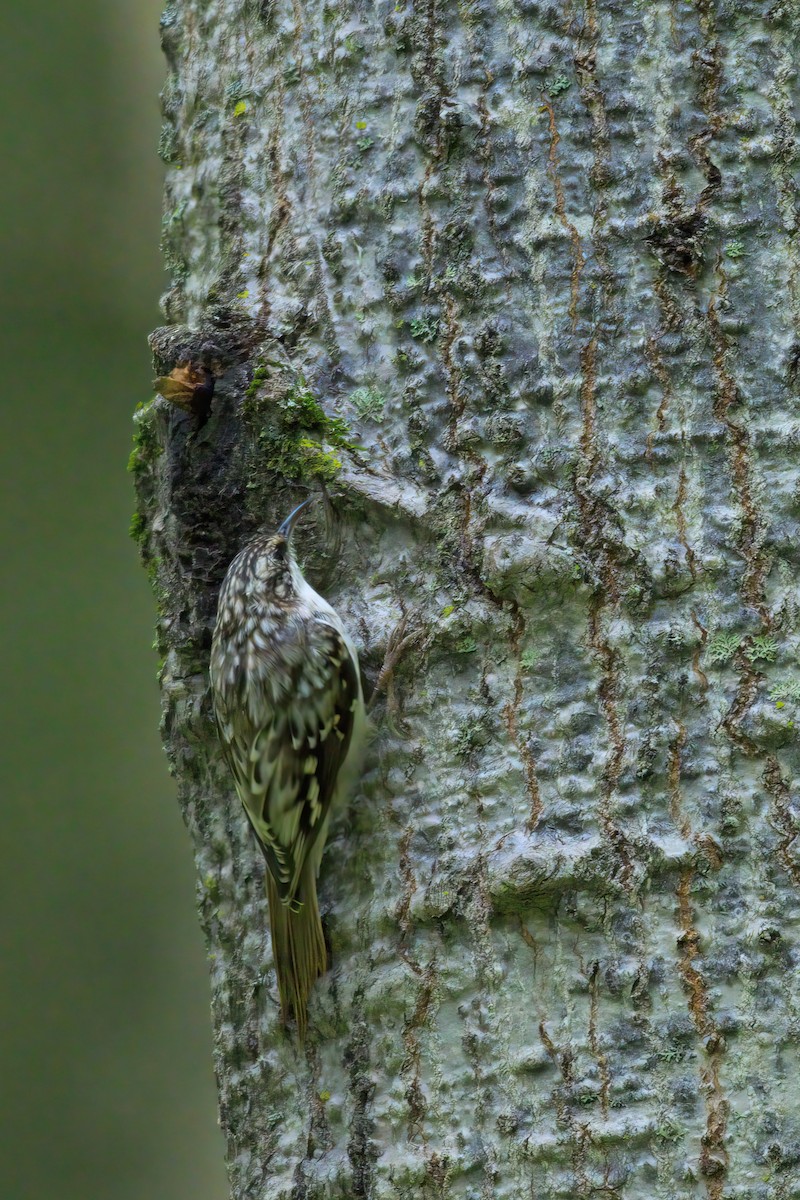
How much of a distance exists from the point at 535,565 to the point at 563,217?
48 cm

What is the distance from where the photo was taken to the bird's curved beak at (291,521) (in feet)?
5.72

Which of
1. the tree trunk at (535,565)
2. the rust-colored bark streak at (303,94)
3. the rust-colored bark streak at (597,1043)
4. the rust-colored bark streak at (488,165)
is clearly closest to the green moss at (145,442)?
the tree trunk at (535,565)

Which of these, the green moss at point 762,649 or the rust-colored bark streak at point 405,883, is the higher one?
the green moss at point 762,649

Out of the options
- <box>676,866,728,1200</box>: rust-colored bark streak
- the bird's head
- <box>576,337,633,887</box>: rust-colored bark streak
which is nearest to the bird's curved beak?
the bird's head

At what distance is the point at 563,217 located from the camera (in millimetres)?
1577

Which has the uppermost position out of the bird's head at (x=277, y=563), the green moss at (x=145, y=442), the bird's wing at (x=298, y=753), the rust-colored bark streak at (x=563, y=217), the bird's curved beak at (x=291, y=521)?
the rust-colored bark streak at (x=563, y=217)

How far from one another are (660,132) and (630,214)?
116 millimetres

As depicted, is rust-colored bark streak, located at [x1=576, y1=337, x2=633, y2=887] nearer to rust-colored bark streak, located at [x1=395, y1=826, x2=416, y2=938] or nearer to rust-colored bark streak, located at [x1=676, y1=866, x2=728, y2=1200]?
rust-colored bark streak, located at [x1=676, y1=866, x2=728, y2=1200]

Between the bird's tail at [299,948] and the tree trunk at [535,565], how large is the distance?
0.02 metres

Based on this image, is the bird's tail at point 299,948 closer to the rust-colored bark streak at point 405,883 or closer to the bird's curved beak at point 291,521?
the rust-colored bark streak at point 405,883

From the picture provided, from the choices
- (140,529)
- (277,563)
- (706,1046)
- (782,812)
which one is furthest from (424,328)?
(706,1046)

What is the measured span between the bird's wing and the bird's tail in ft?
0.08

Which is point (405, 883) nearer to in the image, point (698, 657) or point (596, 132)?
point (698, 657)

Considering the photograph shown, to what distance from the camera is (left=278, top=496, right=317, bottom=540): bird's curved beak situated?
68.6 inches
